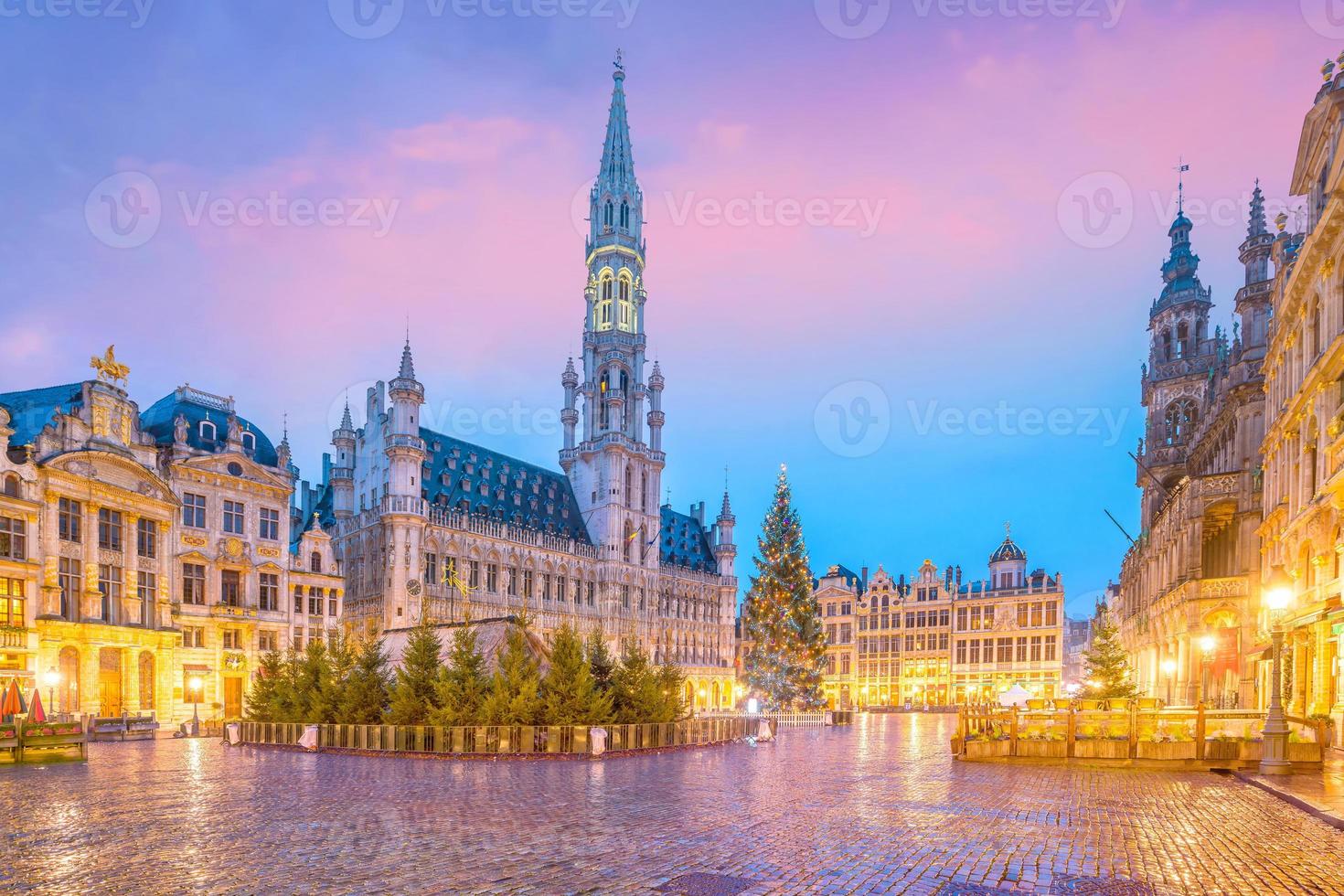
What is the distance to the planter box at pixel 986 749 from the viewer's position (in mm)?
23547

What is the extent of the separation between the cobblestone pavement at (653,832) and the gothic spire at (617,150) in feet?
268

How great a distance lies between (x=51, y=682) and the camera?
3703 centimetres

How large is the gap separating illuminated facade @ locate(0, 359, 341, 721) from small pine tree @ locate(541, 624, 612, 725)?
953 inches

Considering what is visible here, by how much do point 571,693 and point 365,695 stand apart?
7201 millimetres

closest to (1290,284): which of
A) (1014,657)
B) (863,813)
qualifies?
(863,813)

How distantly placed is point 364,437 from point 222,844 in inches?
2433

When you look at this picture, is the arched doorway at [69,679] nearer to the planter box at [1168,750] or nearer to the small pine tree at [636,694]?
the small pine tree at [636,694]

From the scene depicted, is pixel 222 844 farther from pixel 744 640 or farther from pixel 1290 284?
pixel 744 640

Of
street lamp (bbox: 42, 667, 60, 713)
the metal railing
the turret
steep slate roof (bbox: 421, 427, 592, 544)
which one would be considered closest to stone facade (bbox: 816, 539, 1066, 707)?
steep slate roof (bbox: 421, 427, 592, 544)

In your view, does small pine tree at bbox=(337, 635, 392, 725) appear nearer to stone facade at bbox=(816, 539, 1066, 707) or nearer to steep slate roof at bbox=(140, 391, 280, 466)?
steep slate roof at bbox=(140, 391, 280, 466)

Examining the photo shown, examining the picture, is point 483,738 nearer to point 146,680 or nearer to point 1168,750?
point 1168,750

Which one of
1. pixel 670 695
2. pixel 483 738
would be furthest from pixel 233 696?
pixel 670 695

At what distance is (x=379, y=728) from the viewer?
26.4 metres

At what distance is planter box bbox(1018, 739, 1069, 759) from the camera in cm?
2269
